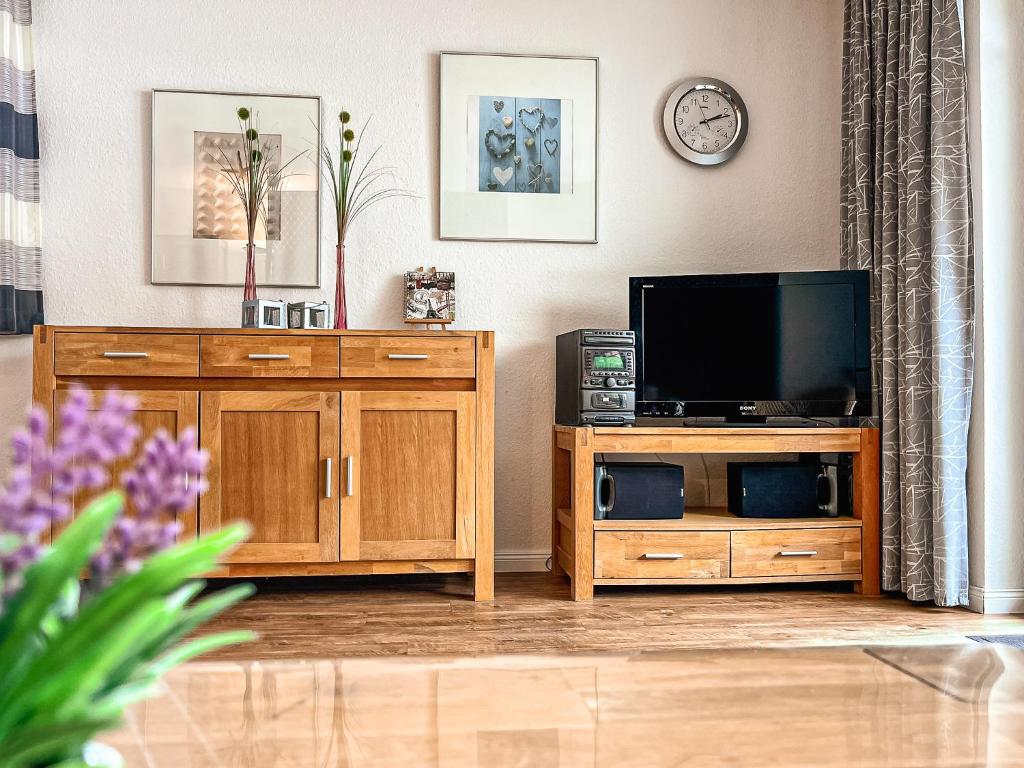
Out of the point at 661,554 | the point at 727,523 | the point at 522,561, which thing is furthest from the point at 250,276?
the point at 727,523

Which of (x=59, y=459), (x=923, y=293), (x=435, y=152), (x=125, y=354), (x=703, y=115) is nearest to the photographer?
(x=59, y=459)

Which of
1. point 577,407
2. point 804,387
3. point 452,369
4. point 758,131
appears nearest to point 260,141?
point 452,369

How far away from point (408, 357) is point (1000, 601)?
6.96 ft

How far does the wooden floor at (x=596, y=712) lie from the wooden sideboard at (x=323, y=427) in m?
1.98

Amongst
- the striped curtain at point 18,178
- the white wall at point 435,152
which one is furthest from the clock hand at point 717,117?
the striped curtain at point 18,178

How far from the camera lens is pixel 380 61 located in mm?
3432

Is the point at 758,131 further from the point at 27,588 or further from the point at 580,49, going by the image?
the point at 27,588

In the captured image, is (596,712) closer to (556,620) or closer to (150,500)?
(150,500)

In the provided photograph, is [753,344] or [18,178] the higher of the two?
[18,178]

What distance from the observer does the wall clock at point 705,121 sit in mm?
3564

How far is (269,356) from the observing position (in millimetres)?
2879

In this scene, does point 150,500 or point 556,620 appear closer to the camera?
point 150,500

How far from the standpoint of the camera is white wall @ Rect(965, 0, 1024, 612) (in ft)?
9.25

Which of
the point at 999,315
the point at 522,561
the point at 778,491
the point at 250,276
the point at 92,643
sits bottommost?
the point at 522,561
